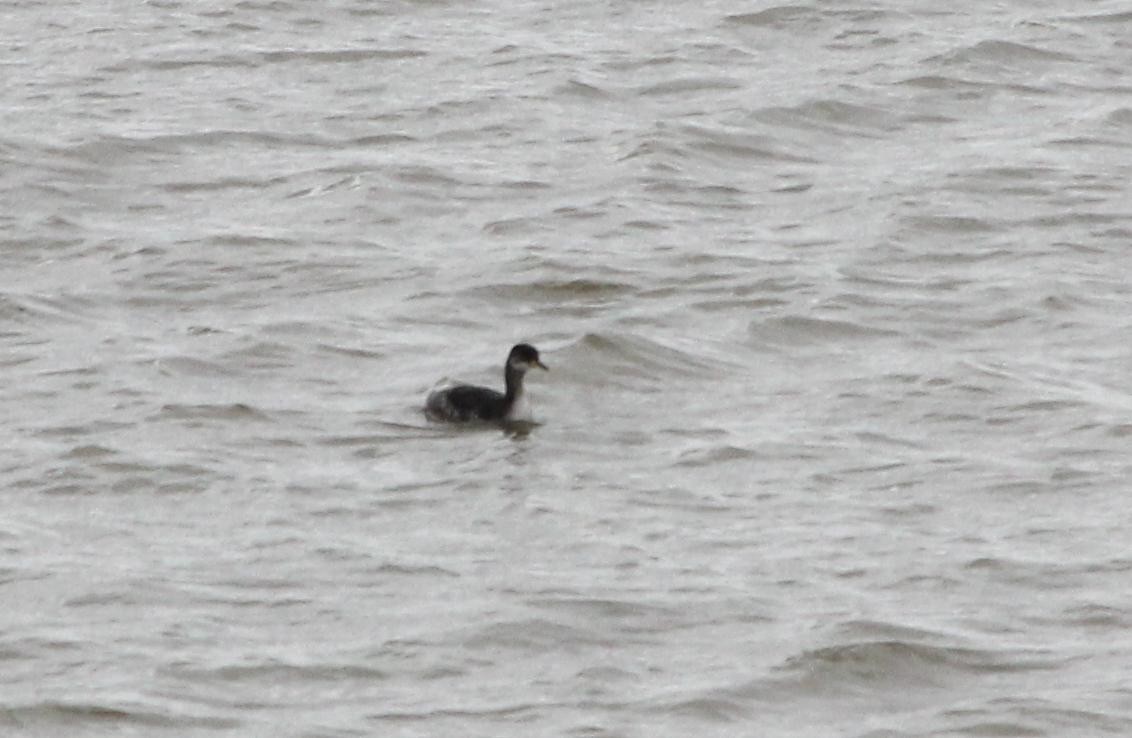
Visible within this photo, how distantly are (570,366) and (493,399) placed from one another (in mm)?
1000

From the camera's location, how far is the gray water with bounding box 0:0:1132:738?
1082 cm

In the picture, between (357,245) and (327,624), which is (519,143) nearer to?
(357,245)

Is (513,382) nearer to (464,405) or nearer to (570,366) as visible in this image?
(464,405)

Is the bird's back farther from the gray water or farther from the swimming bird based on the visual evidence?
the gray water

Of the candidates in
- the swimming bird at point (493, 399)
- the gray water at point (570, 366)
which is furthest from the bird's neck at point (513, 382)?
the gray water at point (570, 366)

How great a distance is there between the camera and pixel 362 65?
69.9 ft

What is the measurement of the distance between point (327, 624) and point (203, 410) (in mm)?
3008

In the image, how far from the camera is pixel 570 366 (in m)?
14.9

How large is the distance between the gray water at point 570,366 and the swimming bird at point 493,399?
14 centimetres

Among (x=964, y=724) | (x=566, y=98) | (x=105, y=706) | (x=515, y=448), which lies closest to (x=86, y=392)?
(x=515, y=448)

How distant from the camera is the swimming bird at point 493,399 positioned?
1385cm

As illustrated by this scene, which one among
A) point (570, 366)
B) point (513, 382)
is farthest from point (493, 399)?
point (570, 366)

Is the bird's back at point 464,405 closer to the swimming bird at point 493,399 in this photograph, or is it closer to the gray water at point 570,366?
the swimming bird at point 493,399

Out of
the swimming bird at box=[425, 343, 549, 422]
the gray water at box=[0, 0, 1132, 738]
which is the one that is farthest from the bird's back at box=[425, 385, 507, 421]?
the gray water at box=[0, 0, 1132, 738]
